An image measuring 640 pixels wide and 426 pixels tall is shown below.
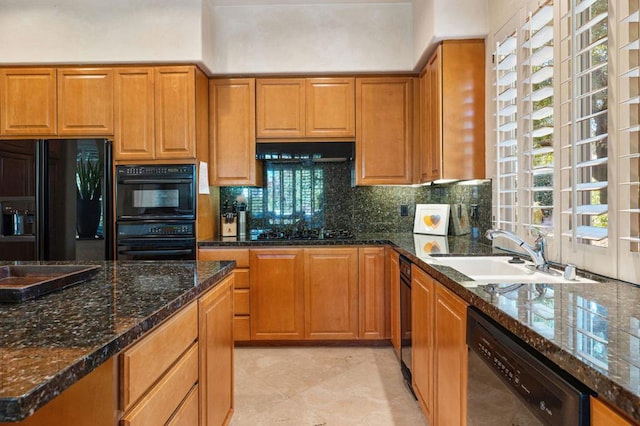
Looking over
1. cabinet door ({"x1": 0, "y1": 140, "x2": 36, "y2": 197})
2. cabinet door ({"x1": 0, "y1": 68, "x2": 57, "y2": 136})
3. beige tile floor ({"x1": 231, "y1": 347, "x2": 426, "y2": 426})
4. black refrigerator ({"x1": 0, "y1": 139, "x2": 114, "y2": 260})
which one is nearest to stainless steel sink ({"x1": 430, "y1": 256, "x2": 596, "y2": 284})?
beige tile floor ({"x1": 231, "y1": 347, "x2": 426, "y2": 426})

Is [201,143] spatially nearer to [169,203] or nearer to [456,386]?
[169,203]

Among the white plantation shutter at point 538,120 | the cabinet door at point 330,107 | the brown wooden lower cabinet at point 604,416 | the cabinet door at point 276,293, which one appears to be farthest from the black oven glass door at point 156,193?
the brown wooden lower cabinet at point 604,416

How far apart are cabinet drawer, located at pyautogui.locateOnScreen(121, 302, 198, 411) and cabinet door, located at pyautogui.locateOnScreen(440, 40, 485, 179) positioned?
1.99 metres

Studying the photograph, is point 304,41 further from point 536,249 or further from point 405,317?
point 536,249

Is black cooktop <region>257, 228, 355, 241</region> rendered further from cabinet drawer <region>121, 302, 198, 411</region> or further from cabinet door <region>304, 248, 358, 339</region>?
cabinet drawer <region>121, 302, 198, 411</region>

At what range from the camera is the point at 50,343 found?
0.83m

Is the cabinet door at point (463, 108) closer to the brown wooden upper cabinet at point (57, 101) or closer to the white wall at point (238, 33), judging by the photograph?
the white wall at point (238, 33)

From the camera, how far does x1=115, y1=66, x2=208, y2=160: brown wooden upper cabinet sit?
10.1 ft

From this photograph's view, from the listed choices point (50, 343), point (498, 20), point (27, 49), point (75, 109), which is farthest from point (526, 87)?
point (27, 49)

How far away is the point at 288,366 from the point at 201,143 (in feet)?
6.18

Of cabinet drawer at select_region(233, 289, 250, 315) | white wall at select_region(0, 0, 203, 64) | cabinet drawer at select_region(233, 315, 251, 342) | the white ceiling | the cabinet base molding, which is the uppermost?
the white ceiling

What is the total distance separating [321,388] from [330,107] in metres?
2.23

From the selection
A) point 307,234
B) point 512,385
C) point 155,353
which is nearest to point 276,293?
point 307,234

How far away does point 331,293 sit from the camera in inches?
125
